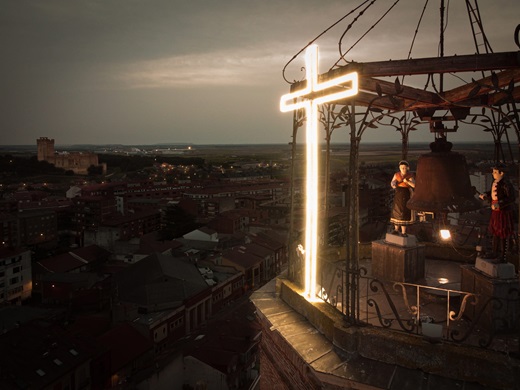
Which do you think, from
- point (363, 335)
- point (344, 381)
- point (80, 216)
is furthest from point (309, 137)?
point (80, 216)

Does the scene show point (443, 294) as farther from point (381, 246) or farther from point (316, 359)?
point (316, 359)

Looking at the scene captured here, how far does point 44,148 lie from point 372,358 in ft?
487

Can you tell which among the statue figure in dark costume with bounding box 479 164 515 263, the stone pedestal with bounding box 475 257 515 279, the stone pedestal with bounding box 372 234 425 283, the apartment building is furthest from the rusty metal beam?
the apartment building

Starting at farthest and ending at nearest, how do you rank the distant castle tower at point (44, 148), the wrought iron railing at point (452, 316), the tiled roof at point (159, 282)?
the distant castle tower at point (44, 148) → the tiled roof at point (159, 282) → the wrought iron railing at point (452, 316)

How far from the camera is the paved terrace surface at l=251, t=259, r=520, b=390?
3.31 metres

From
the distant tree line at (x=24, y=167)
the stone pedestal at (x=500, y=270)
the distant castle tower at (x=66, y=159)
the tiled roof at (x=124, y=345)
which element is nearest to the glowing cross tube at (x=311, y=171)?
the stone pedestal at (x=500, y=270)

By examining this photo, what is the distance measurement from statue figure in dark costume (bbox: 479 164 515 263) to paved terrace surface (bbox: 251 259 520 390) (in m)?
1.03

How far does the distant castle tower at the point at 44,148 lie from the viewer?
13150cm

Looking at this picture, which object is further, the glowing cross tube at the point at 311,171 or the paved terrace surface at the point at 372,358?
the glowing cross tube at the point at 311,171

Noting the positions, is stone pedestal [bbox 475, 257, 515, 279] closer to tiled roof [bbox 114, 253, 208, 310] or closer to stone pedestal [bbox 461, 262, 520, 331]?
stone pedestal [bbox 461, 262, 520, 331]

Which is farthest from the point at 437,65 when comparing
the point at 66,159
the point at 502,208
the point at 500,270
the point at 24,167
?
the point at 66,159

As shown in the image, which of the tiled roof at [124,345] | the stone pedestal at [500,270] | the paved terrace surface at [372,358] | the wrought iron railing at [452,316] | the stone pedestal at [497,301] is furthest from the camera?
the tiled roof at [124,345]

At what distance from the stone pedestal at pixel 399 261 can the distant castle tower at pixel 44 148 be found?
145360mm

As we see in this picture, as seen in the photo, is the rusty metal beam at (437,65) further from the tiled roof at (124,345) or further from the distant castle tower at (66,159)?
the distant castle tower at (66,159)
